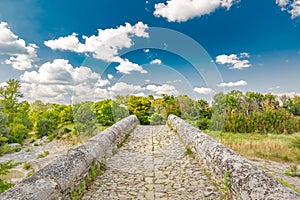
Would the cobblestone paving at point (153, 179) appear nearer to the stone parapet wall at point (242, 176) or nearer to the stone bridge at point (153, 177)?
the stone bridge at point (153, 177)

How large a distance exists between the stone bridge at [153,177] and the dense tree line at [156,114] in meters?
8.81

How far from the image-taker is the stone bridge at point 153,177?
2.41 m

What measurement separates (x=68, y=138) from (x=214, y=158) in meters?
15.5

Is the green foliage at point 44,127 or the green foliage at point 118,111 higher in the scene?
the green foliage at point 118,111

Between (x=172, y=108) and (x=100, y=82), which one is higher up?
(x=100, y=82)

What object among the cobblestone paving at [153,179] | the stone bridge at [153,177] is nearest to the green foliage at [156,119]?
the cobblestone paving at [153,179]

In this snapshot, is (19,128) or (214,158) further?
(19,128)

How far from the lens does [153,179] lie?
13.8 feet

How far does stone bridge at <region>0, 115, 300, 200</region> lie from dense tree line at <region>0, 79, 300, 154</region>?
347 inches

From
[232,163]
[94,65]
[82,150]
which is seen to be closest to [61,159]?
[82,150]

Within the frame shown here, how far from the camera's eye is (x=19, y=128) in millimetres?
19672

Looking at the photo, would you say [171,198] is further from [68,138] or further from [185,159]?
[68,138]

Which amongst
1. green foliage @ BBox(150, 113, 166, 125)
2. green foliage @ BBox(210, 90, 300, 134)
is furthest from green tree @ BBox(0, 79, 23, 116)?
green foliage @ BBox(210, 90, 300, 134)

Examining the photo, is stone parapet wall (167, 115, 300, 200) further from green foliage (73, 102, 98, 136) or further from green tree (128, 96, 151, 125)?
green tree (128, 96, 151, 125)
